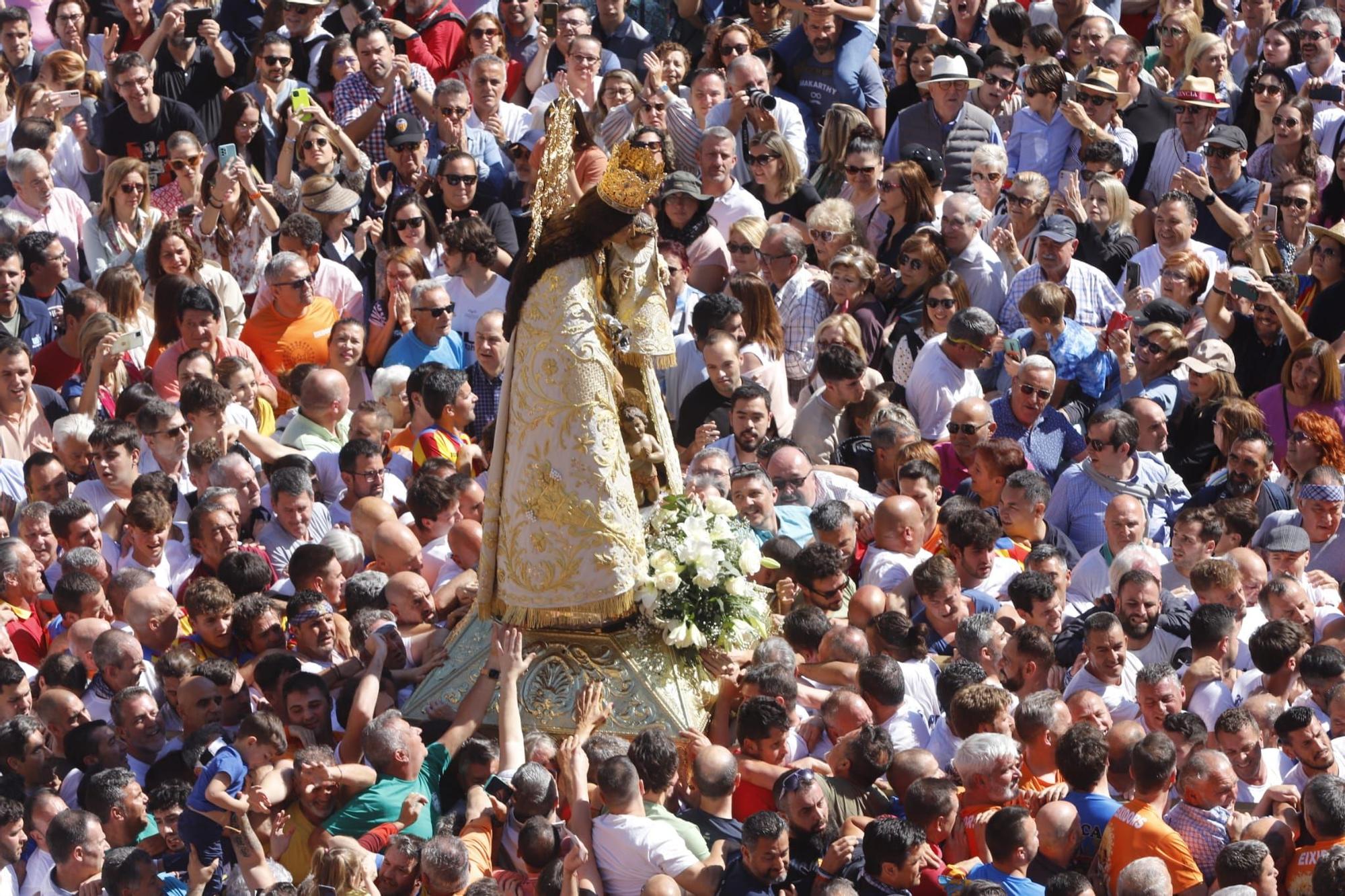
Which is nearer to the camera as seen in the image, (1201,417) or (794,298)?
(1201,417)

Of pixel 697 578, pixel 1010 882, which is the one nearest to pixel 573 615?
pixel 697 578

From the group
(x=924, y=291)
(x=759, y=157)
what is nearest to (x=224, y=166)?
(x=759, y=157)

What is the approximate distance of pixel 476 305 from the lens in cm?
1623

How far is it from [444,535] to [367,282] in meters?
3.56

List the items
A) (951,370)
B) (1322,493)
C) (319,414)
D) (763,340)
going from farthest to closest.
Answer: (763,340), (951,370), (319,414), (1322,493)

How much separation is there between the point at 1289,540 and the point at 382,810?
16.3ft

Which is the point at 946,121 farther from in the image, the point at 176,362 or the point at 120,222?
the point at 176,362

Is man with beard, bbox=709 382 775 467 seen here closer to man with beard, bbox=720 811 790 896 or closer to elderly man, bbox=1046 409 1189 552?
elderly man, bbox=1046 409 1189 552

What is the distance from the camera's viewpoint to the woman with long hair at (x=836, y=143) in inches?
682

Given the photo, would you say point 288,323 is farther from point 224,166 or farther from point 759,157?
point 759,157

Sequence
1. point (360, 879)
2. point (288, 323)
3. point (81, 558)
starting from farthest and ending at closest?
point (288, 323) < point (81, 558) < point (360, 879)

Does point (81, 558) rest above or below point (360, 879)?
below

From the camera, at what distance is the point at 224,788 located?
11.4 m

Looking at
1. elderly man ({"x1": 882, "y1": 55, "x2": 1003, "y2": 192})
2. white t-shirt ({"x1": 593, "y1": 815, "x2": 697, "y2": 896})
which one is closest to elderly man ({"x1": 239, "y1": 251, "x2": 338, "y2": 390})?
elderly man ({"x1": 882, "y1": 55, "x2": 1003, "y2": 192})
